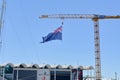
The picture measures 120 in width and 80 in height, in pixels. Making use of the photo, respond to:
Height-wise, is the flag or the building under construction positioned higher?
the flag

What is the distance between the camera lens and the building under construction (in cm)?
9419

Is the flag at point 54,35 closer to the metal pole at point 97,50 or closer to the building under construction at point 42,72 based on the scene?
the building under construction at point 42,72

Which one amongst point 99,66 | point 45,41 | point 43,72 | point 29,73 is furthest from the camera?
point 99,66

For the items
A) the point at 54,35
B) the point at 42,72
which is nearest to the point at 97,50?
the point at 42,72

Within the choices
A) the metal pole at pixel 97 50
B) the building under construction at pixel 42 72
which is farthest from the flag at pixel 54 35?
the metal pole at pixel 97 50

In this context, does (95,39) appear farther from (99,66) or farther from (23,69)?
(23,69)

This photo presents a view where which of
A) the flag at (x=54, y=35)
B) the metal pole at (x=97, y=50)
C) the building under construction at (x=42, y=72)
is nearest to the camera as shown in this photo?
the flag at (x=54, y=35)

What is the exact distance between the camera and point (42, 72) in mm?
93500

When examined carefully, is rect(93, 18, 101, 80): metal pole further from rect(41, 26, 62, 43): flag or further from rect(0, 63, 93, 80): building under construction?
rect(41, 26, 62, 43): flag

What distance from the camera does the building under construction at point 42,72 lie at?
9419cm

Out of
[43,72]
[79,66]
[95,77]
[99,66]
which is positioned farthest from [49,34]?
[99,66]

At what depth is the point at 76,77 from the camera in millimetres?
104938

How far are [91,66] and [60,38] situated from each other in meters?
26.2

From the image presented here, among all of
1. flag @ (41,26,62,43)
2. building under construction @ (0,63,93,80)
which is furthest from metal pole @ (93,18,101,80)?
flag @ (41,26,62,43)
